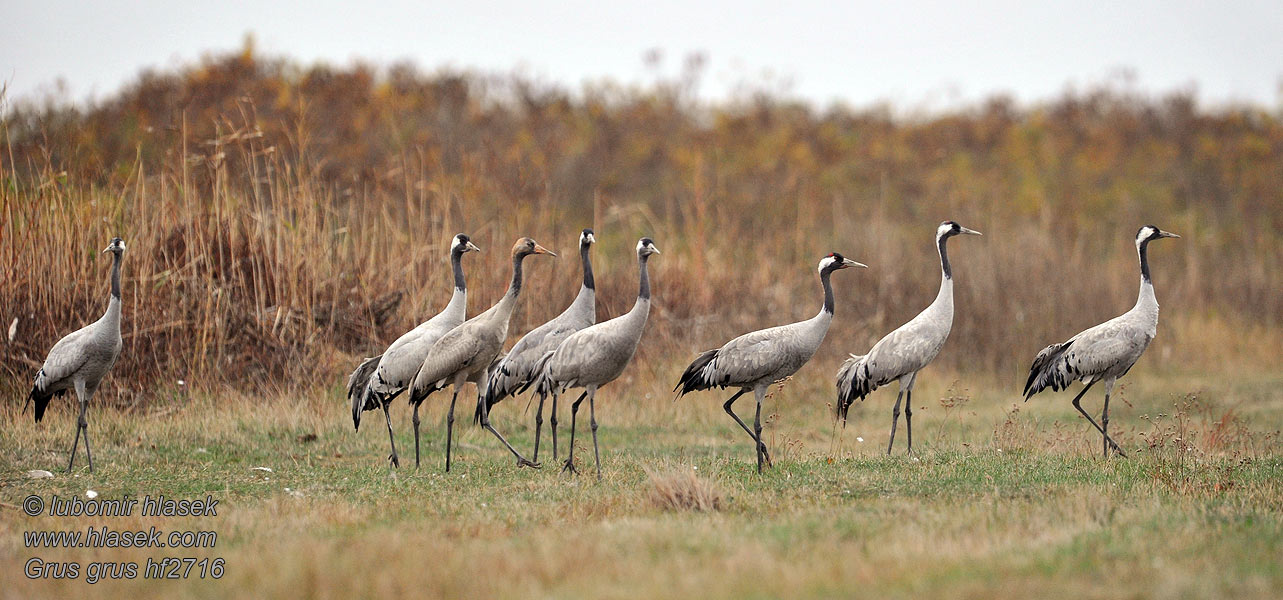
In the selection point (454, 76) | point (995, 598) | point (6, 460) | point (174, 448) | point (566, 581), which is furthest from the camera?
point (454, 76)

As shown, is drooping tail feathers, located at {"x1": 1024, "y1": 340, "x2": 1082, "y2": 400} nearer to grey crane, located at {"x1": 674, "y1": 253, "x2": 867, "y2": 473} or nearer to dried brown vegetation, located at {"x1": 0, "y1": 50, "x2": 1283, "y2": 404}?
grey crane, located at {"x1": 674, "y1": 253, "x2": 867, "y2": 473}

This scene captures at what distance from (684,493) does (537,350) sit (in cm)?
277

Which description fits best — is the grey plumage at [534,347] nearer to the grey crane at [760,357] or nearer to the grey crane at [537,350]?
the grey crane at [537,350]

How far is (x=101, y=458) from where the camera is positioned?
8.48 m

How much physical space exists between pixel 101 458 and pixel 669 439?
4.32 meters

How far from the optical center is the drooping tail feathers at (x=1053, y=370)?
9344 mm

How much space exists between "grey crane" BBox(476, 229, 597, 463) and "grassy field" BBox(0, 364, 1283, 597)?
0.46m

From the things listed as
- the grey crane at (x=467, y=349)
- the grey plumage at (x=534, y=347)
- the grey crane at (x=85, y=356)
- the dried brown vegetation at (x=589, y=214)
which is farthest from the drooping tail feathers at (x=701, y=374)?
the grey crane at (x=85, y=356)

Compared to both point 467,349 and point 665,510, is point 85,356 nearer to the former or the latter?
point 467,349

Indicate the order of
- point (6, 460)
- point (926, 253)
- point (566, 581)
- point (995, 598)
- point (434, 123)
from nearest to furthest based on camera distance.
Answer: point (995, 598), point (566, 581), point (6, 460), point (926, 253), point (434, 123)

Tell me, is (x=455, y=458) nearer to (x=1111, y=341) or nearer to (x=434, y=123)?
(x=1111, y=341)

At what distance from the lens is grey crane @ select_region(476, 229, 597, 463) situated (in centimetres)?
873

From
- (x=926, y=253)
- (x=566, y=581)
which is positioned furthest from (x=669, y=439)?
(x=926, y=253)

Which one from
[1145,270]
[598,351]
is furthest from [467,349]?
[1145,270]
